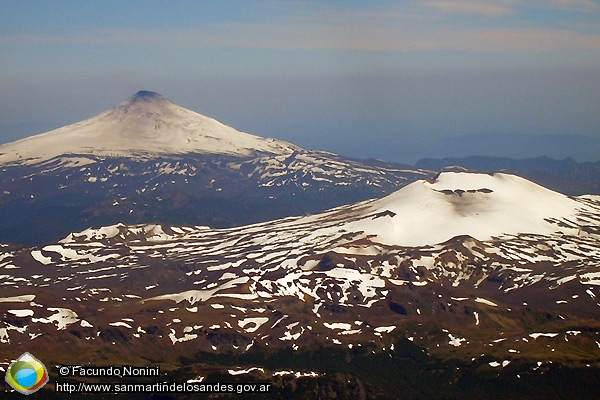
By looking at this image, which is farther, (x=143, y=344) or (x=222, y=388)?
(x=143, y=344)

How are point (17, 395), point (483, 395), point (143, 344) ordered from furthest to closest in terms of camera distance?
1. point (143, 344)
2. point (483, 395)
3. point (17, 395)

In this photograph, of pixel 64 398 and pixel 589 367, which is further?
pixel 589 367

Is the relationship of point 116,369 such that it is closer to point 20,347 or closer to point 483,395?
point 20,347

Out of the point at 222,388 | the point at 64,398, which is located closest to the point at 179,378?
the point at 222,388

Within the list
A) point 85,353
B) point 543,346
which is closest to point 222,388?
point 85,353

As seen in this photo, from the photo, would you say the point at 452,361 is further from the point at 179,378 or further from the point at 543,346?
the point at 179,378

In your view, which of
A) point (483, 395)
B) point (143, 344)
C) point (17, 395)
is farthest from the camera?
point (143, 344)
